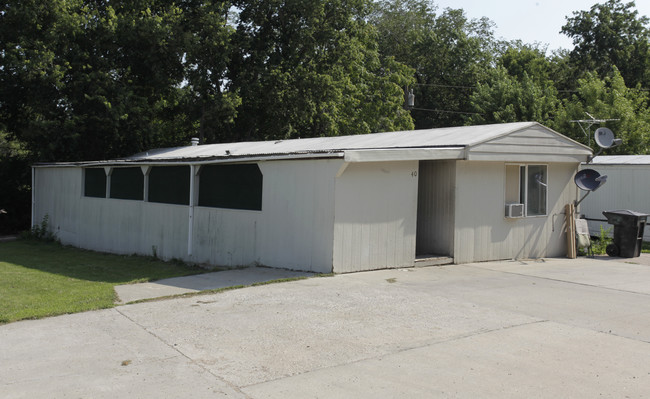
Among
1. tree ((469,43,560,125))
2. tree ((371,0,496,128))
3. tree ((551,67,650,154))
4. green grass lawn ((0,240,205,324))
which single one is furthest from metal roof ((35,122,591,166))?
tree ((371,0,496,128))

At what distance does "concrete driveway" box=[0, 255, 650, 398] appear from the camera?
5078mm

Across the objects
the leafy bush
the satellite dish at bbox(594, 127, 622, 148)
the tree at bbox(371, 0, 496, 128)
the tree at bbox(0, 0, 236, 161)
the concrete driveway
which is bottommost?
the concrete driveway

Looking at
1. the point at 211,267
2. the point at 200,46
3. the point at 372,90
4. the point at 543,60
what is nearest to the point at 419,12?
the point at 543,60

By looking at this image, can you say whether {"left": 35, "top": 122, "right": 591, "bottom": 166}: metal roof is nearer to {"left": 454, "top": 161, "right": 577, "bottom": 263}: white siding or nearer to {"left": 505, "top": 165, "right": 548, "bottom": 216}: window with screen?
{"left": 454, "top": 161, "right": 577, "bottom": 263}: white siding

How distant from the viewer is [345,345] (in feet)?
20.7

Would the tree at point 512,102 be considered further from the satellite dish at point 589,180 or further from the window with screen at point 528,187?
the window with screen at point 528,187

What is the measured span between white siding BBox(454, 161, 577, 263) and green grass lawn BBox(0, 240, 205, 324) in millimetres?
5763

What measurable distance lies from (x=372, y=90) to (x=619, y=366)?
102 feet

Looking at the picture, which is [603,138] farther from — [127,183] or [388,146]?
[127,183]

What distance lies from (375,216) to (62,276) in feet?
21.1

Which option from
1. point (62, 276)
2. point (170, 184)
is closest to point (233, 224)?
point (170, 184)

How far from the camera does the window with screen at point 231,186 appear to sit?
39.5ft

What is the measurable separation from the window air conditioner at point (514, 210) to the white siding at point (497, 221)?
0.15 metres

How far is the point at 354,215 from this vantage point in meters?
10.6
